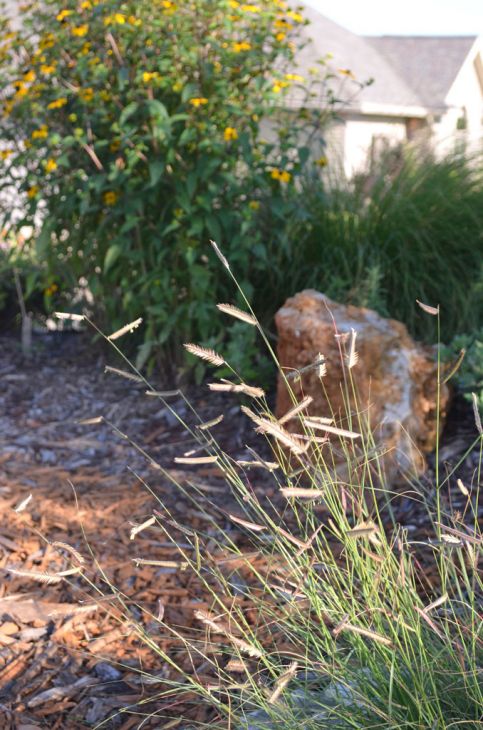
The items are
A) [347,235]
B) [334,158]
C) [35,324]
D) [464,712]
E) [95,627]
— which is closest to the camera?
[464,712]

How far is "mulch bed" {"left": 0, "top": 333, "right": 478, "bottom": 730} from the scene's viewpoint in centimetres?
244

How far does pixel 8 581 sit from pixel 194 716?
97cm

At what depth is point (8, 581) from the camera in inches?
120

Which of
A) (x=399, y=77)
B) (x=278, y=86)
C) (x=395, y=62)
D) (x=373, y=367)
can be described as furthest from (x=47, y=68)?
(x=395, y=62)

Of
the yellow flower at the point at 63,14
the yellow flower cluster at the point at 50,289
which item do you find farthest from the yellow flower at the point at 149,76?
the yellow flower cluster at the point at 50,289

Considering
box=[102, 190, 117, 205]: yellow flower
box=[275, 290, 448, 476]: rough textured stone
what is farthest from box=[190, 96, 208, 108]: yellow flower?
box=[275, 290, 448, 476]: rough textured stone

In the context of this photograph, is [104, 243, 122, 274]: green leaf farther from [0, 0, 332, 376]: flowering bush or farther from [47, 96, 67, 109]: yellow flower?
[47, 96, 67, 109]: yellow flower

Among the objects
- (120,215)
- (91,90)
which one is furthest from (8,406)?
(91,90)

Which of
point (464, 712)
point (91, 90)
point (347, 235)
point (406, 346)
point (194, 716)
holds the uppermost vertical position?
point (91, 90)

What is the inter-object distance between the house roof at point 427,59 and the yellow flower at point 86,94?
12.8 m

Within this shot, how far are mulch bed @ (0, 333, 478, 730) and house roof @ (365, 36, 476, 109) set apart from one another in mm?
12942

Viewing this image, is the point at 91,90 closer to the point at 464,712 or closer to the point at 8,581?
the point at 8,581

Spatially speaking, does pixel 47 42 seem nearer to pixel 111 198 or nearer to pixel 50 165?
pixel 50 165

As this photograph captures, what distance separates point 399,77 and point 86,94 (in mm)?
14135
